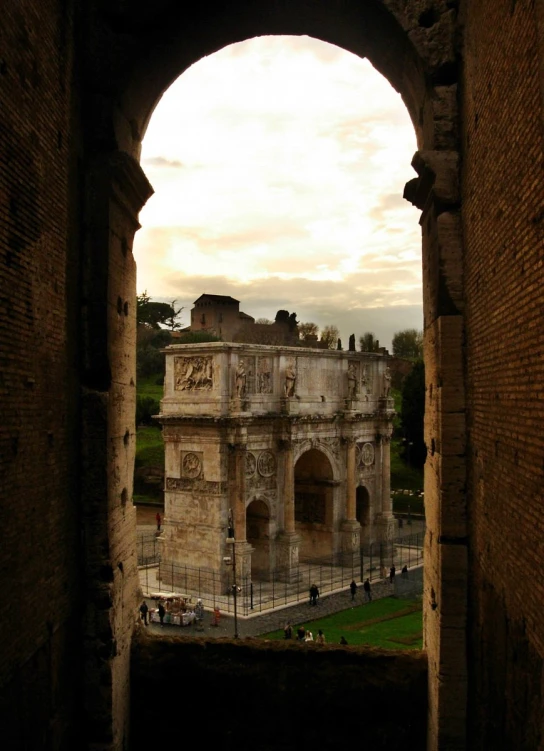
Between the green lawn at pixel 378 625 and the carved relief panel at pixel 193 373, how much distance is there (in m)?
8.34

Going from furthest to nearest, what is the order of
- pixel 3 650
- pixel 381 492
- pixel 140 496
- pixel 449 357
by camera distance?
pixel 140 496
pixel 381 492
pixel 449 357
pixel 3 650

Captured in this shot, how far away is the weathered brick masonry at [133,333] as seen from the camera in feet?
14.3

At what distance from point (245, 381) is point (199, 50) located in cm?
1770

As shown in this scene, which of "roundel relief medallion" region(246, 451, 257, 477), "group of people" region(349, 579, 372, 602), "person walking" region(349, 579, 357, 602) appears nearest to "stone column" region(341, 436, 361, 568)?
"group of people" region(349, 579, 372, 602)

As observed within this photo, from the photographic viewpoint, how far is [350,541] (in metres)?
28.5

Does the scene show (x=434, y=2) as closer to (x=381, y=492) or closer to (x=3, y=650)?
(x=3, y=650)

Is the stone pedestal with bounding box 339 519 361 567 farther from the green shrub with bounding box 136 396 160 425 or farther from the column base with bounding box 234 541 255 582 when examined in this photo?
the green shrub with bounding box 136 396 160 425

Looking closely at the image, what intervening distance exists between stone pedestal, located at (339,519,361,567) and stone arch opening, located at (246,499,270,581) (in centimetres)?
406

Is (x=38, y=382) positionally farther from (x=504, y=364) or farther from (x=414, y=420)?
(x=414, y=420)

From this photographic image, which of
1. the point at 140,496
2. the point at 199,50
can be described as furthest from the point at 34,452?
the point at 140,496

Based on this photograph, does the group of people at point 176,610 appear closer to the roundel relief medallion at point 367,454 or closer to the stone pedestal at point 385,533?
the stone pedestal at point 385,533

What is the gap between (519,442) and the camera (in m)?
4.25

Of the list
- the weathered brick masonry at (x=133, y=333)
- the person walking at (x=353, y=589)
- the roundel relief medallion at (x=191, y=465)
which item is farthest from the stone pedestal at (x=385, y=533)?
the weathered brick masonry at (x=133, y=333)

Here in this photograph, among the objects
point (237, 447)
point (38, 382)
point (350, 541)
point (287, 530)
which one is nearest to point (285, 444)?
point (237, 447)
